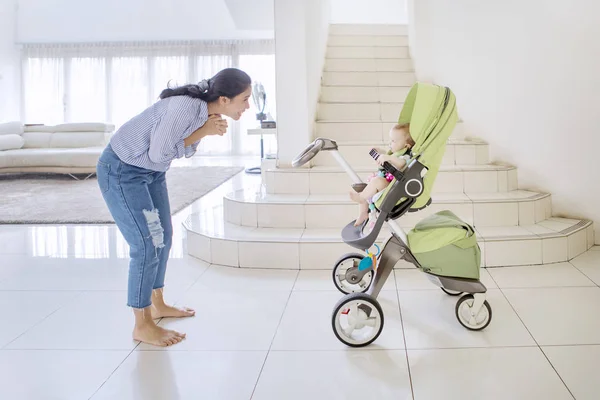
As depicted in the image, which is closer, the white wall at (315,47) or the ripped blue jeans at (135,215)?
the ripped blue jeans at (135,215)

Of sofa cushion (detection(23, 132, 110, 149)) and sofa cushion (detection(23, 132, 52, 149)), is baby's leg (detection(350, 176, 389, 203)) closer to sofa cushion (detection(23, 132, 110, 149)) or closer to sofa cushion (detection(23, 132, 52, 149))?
sofa cushion (detection(23, 132, 110, 149))

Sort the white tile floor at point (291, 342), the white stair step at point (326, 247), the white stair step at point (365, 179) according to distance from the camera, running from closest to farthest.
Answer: the white tile floor at point (291, 342) < the white stair step at point (326, 247) < the white stair step at point (365, 179)

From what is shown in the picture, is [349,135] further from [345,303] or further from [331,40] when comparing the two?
[345,303]

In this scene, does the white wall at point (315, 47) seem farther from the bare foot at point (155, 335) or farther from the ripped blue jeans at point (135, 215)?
the bare foot at point (155, 335)

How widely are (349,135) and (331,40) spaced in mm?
1934

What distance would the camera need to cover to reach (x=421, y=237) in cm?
202

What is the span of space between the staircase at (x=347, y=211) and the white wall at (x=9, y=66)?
8.35 metres

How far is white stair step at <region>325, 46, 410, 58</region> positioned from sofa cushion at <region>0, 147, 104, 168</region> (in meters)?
3.39

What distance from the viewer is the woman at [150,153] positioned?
1.78 meters

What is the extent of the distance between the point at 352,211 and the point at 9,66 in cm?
991

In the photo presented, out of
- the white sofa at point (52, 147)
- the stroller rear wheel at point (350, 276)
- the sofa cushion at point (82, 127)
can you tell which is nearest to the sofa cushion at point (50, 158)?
the white sofa at point (52, 147)

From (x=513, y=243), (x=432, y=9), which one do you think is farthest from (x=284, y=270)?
(x=432, y=9)

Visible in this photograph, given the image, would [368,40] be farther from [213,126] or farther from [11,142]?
[11,142]

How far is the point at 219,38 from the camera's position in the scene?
1023 cm
